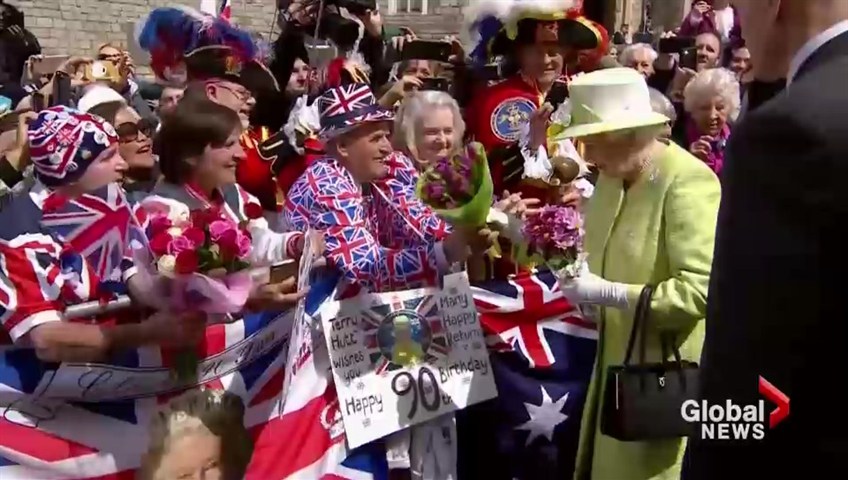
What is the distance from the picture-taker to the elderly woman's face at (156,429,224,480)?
3.16 meters

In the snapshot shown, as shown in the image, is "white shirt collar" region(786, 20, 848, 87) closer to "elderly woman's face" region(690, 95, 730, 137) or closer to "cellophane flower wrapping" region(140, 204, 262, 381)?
"cellophane flower wrapping" region(140, 204, 262, 381)

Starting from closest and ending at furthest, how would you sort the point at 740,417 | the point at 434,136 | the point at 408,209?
the point at 740,417, the point at 408,209, the point at 434,136

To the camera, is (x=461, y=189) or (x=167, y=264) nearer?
(x=167, y=264)

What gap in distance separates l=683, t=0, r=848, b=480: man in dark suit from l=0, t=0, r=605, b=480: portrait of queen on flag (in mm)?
1800

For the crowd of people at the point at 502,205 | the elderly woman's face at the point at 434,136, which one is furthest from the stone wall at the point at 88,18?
the elderly woman's face at the point at 434,136

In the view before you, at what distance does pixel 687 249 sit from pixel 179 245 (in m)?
1.45

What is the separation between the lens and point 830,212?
1144 mm

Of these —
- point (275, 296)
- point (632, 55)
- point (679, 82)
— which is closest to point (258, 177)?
point (275, 296)

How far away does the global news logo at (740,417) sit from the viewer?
124cm

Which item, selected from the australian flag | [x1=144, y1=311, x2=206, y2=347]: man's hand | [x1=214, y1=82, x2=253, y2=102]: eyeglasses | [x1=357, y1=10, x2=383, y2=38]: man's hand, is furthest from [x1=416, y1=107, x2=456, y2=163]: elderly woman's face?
[x1=357, y1=10, x2=383, y2=38]: man's hand

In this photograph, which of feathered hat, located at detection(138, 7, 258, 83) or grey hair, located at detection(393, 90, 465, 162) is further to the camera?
feathered hat, located at detection(138, 7, 258, 83)

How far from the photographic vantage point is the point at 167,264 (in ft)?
9.14

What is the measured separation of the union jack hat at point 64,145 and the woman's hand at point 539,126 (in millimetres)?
1993

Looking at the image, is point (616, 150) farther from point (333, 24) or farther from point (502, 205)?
point (333, 24)
